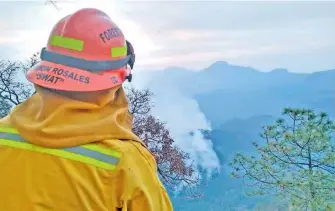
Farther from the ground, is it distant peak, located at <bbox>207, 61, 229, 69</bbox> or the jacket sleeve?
distant peak, located at <bbox>207, 61, 229, 69</bbox>

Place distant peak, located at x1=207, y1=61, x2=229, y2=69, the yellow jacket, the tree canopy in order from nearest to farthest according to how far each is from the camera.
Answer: the yellow jacket, the tree canopy, distant peak, located at x1=207, y1=61, x2=229, y2=69

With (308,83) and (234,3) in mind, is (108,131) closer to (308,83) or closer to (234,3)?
(234,3)

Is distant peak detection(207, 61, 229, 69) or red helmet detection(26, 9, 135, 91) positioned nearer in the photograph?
red helmet detection(26, 9, 135, 91)

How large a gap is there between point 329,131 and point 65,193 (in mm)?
1504

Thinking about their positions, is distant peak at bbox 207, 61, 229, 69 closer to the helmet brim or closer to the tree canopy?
the tree canopy

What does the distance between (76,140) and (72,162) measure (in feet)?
0.13

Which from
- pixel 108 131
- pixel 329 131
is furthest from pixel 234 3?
pixel 108 131

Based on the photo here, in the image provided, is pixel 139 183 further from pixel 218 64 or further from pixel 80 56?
pixel 218 64

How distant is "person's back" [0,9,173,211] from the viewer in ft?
3.40

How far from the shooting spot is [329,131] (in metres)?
2.32

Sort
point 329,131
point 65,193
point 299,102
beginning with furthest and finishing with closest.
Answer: point 299,102 → point 329,131 → point 65,193

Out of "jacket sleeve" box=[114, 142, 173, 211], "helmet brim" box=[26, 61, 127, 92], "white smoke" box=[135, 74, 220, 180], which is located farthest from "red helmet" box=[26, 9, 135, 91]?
"white smoke" box=[135, 74, 220, 180]

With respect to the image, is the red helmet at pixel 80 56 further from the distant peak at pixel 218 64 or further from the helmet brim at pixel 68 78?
the distant peak at pixel 218 64

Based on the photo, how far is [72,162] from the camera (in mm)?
1038
